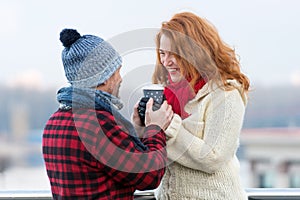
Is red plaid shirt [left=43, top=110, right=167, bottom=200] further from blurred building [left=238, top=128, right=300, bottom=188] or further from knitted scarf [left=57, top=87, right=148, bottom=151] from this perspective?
blurred building [left=238, top=128, right=300, bottom=188]

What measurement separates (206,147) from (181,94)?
0.15 m

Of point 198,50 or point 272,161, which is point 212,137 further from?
point 272,161

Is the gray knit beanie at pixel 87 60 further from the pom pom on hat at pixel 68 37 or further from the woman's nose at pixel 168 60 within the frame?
the woman's nose at pixel 168 60

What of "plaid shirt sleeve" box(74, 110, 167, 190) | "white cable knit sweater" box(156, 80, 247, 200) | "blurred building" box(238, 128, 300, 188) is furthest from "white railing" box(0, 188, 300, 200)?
"blurred building" box(238, 128, 300, 188)

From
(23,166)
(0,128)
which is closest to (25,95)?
(23,166)

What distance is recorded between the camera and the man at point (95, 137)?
1032 millimetres

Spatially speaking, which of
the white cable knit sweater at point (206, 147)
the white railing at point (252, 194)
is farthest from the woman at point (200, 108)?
the white railing at point (252, 194)

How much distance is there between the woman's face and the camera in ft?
3.94

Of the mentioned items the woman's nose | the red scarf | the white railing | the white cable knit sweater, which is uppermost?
the woman's nose

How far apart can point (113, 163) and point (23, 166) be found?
229cm

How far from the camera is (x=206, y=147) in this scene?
117 centimetres

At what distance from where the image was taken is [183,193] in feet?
3.95

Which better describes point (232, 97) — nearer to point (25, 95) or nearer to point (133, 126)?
point (133, 126)

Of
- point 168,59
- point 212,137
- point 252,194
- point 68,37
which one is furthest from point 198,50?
point 252,194
